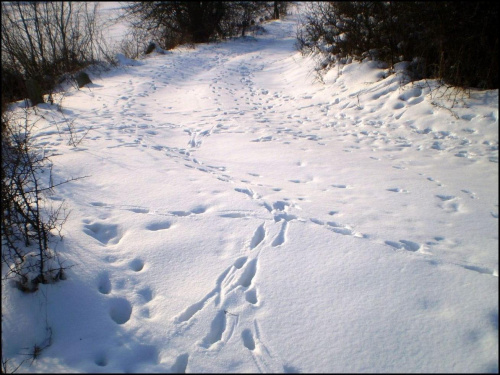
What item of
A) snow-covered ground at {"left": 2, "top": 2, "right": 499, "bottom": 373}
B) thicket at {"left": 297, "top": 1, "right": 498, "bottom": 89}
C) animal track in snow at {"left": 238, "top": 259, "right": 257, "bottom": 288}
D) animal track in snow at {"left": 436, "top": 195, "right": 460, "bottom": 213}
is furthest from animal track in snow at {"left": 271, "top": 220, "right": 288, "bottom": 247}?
thicket at {"left": 297, "top": 1, "right": 498, "bottom": 89}

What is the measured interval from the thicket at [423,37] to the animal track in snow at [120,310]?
536cm

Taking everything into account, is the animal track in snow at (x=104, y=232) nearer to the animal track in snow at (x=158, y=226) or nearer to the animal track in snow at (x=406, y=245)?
the animal track in snow at (x=158, y=226)

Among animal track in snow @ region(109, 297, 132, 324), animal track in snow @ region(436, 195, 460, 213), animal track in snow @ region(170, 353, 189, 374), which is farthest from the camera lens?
animal track in snow @ region(436, 195, 460, 213)

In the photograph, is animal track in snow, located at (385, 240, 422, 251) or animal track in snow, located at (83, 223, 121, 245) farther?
animal track in snow, located at (83, 223, 121, 245)

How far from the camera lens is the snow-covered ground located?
70.1 inches

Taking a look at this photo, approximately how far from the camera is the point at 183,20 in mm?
17375

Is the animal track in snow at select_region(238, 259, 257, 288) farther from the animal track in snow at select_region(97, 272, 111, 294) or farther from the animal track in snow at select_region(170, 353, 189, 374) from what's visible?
the animal track in snow at select_region(97, 272, 111, 294)

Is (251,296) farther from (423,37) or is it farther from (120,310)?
(423,37)

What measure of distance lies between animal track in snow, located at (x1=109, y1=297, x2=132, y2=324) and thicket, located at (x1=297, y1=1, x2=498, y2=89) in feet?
17.6

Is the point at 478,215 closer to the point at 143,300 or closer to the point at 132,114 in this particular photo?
the point at 143,300

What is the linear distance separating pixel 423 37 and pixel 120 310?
6.41 m

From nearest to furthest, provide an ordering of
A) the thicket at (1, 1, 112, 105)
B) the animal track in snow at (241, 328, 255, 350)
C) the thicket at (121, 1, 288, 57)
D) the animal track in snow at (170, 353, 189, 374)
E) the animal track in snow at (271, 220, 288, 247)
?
the animal track in snow at (170, 353, 189, 374)
the animal track in snow at (241, 328, 255, 350)
the animal track in snow at (271, 220, 288, 247)
the thicket at (1, 1, 112, 105)
the thicket at (121, 1, 288, 57)

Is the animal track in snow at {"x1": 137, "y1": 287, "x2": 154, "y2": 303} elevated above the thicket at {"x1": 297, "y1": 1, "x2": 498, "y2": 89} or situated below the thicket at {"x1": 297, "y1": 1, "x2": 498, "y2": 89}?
below

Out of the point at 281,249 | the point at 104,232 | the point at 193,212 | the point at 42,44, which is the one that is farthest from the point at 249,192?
the point at 42,44
